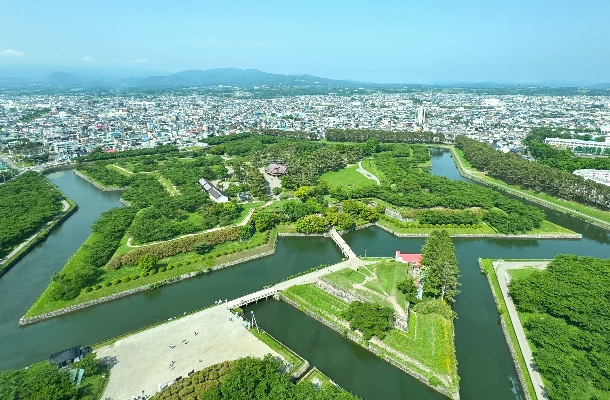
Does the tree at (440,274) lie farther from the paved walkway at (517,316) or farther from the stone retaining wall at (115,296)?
the stone retaining wall at (115,296)

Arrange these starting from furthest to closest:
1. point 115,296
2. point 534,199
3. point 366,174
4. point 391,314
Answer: point 366,174 < point 534,199 < point 115,296 < point 391,314

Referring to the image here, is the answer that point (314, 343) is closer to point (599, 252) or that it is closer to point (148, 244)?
point (148, 244)

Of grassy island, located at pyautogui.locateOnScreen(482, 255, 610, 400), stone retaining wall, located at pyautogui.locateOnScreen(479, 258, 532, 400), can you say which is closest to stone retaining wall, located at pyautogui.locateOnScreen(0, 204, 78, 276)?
stone retaining wall, located at pyautogui.locateOnScreen(479, 258, 532, 400)

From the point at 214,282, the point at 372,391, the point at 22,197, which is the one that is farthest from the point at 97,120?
the point at 372,391

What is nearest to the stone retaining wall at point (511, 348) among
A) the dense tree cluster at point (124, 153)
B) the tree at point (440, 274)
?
the tree at point (440, 274)

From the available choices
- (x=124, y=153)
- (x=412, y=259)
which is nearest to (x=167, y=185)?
(x=124, y=153)

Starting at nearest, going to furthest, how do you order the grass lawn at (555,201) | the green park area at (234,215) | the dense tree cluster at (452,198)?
the green park area at (234,215) < the dense tree cluster at (452,198) < the grass lawn at (555,201)

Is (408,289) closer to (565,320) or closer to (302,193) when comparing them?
(565,320)
